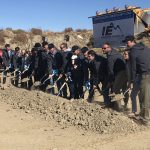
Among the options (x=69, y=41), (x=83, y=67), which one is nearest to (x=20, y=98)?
(x=83, y=67)

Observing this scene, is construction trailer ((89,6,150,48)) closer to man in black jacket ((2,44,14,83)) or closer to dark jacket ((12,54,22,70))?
dark jacket ((12,54,22,70))

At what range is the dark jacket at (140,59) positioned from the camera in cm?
1023

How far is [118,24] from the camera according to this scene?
32.4 m

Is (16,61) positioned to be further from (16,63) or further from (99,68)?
(99,68)

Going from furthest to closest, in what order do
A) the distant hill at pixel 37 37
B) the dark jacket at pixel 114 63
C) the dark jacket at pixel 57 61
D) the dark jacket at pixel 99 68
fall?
the distant hill at pixel 37 37
the dark jacket at pixel 57 61
the dark jacket at pixel 99 68
the dark jacket at pixel 114 63

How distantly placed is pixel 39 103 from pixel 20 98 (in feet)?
4.38

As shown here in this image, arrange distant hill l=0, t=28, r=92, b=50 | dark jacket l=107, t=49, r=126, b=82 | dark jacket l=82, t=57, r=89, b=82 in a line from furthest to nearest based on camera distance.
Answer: distant hill l=0, t=28, r=92, b=50, dark jacket l=82, t=57, r=89, b=82, dark jacket l=107, t=49, r=126, b=82

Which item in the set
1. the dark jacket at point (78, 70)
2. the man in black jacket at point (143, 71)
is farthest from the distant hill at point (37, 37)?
the man in black jacket at point (143, 71)

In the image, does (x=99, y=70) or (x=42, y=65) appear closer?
(x=99, y=70)

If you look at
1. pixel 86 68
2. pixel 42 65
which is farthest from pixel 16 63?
pixel 86 68

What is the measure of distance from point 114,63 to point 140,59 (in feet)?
4.61

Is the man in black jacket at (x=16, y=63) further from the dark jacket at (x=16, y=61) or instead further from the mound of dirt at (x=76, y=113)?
the mound of dirt at (x=76, y=113)

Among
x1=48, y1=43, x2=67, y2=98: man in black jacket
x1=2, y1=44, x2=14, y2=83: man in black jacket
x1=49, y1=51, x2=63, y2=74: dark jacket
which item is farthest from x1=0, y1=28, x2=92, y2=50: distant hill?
x1=49, y1=51, x2=63, y2=74: dark jacket

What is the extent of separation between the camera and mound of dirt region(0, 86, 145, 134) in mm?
9742
